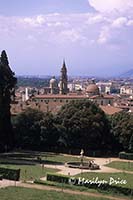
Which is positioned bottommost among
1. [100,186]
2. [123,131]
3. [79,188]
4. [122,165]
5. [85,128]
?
[122,165]

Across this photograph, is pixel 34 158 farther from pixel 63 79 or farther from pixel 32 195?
pixel 63 79

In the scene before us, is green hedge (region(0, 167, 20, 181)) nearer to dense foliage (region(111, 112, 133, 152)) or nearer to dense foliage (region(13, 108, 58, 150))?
dense foliage (region(13, 108, 58, 150))

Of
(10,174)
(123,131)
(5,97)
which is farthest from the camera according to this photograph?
(123,131)

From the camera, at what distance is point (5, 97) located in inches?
2314

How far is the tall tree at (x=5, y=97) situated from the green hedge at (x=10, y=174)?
61.1 feet

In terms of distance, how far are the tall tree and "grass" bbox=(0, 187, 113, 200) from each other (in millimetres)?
24402

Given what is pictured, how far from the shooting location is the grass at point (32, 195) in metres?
32.0

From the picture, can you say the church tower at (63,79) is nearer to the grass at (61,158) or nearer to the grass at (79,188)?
the grass at (61,158)

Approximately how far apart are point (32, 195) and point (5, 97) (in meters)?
27.3

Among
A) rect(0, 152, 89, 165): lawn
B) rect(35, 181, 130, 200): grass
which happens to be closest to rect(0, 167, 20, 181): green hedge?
rect(35, 181, 130, 200): grass

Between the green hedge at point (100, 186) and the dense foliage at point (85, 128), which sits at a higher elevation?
the dense foliage at point (85, 128)

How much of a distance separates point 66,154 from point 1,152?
9503 mm

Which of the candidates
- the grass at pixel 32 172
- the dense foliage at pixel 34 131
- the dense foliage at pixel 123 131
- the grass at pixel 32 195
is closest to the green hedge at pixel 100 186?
the grass at pixel 32 195

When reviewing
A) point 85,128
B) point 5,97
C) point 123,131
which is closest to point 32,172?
point 5,97
